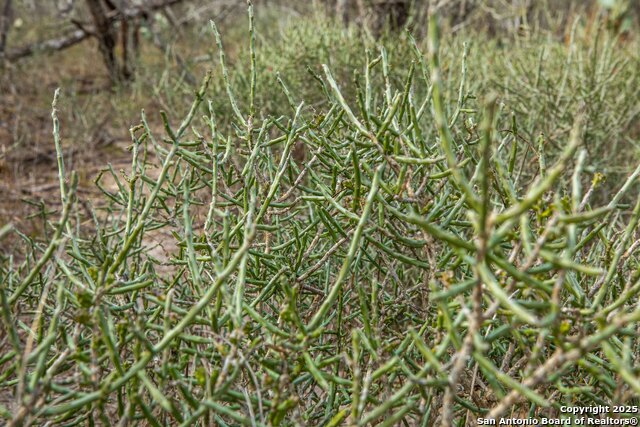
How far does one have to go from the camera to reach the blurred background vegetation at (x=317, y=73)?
96.7 inches

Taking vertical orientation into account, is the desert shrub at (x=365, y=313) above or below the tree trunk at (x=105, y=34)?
above

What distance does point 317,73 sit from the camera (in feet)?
10.7

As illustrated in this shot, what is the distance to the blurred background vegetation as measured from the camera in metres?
2.46

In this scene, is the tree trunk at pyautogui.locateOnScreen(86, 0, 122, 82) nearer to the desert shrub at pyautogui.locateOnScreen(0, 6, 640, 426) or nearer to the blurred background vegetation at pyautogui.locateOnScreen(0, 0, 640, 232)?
the blurred background vegetation at pyautogui.locateOnScreen(0, 0, 640, 232)

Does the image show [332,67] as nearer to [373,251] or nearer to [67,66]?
[373,251]

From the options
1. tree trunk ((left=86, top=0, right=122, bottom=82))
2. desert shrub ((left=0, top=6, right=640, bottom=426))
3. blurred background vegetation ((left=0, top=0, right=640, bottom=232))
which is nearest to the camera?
desert shrub ((left=0, top=6, right=640, bottom=426))

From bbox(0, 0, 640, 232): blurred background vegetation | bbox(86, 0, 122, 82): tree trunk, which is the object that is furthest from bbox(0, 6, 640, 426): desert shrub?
bbox(86, 0, 122, 82): tree trunk

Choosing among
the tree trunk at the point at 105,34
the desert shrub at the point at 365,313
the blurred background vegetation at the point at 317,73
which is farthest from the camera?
the tree trunk at the point at 105,34

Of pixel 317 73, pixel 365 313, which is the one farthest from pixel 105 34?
pixel 365 313

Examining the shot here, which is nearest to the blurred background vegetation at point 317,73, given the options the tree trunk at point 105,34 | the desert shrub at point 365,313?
the tree trunk at point 105,34

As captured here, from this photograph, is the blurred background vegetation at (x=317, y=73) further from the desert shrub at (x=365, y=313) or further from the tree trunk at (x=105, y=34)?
the desert shrub at (x=365, y=313)

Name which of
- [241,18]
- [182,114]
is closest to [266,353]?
[182,114]

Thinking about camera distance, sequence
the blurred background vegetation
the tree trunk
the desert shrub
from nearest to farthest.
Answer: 1. the desert shrub
2. the blurred background vegetation
3. the tree trunk

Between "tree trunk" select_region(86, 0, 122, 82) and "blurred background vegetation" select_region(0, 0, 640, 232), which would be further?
"tree trunk" select_region(86, 0, 122, 82)
